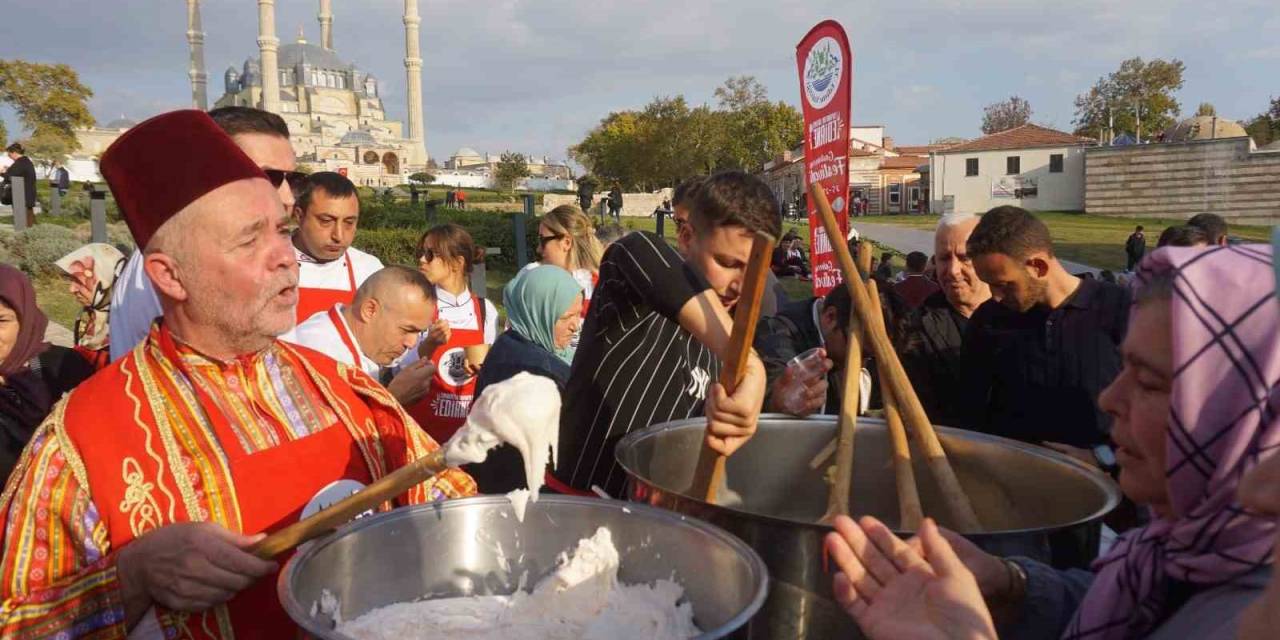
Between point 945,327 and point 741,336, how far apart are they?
257 centimetres

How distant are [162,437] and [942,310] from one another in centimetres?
→ 342

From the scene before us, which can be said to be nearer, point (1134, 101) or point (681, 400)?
point (681, 400)

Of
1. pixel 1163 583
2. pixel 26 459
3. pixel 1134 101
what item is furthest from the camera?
pixel 1134 101

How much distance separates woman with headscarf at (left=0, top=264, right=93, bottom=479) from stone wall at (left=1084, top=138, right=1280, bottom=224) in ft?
143

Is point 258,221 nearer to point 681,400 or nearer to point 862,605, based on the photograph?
point 681,400

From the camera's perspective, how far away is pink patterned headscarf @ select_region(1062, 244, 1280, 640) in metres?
1.05

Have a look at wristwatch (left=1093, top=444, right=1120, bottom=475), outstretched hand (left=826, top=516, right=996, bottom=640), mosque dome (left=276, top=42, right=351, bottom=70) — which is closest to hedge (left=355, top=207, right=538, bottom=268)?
wristwatch (left=1093, top=444, right=1120, bottom=475)

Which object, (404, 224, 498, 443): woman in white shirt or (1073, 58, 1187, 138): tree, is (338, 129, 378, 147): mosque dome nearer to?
(1073, 58, 1187, 138): tree

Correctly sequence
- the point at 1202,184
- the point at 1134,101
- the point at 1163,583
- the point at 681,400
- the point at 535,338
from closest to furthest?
the point at 1163,583, the point at 681,400, the point at 535,338, the point at 1202,184, the point at 1134,101

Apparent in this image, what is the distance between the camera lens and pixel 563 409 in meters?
2.41

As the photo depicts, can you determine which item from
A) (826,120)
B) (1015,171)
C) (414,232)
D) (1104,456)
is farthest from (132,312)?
(1015,171)

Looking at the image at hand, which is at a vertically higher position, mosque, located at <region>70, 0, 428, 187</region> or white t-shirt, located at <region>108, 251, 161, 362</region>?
mosque, located at <region>70, 0, 428, 187</region>

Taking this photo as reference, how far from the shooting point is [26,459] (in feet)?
5.21

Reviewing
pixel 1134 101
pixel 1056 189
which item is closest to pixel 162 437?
pixel 1056 189
